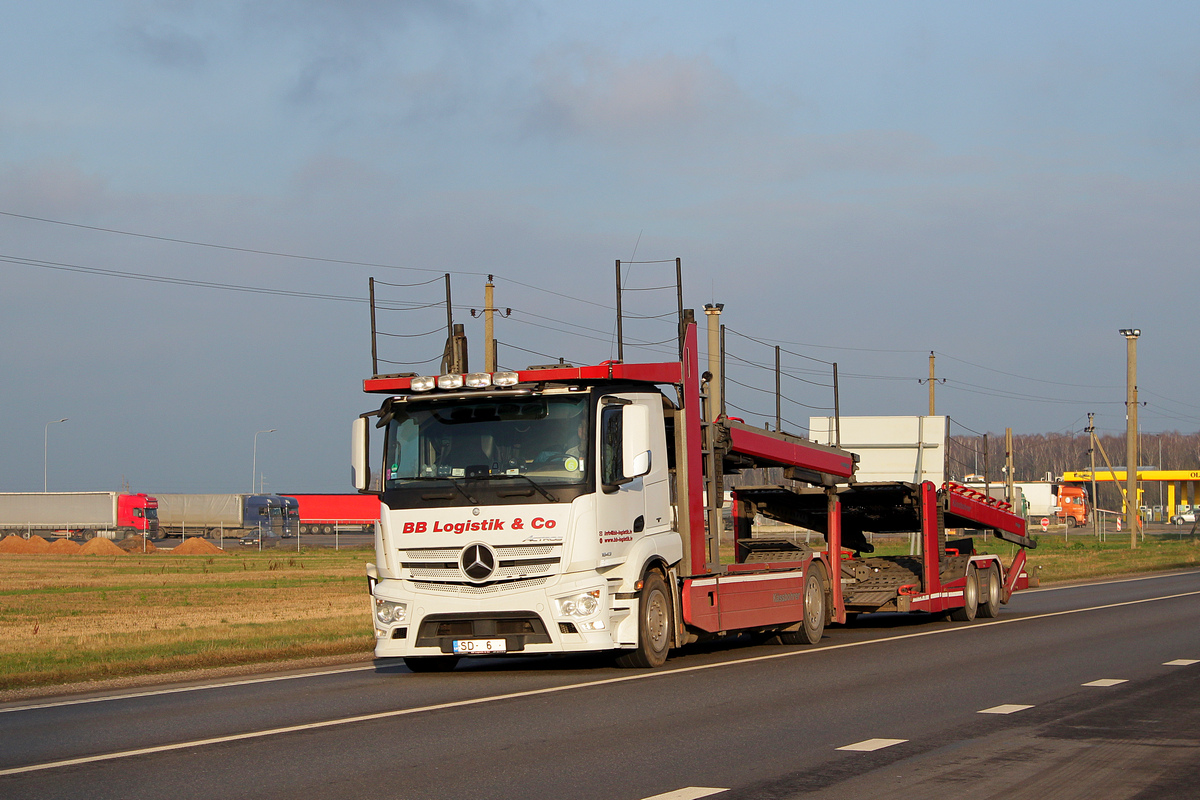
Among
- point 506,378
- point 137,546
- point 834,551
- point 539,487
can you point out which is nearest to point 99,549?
point 137,546

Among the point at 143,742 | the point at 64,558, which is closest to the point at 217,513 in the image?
the point at 64,558

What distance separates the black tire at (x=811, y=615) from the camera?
668 inches

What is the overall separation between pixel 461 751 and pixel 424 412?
217 inches

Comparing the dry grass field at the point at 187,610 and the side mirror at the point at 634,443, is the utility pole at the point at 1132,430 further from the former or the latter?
the side mirror at the point at 634,443

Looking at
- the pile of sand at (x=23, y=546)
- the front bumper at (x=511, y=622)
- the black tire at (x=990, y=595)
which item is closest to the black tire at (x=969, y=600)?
the black tire at (x=990, y=595)

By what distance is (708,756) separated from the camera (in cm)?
826

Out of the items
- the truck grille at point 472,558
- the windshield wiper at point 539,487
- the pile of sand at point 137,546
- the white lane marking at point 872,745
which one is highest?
the windshield wiper at point 539,487

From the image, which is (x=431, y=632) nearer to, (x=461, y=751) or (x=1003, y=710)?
(x=461, y=751)

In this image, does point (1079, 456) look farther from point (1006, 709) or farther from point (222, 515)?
point (1006, 709)

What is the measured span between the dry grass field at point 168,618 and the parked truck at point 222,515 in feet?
147

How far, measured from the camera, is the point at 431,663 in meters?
14.4

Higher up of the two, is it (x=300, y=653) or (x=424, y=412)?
(x=424, y=412)

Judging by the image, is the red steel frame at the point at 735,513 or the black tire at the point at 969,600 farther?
the black tire at the point at 969,600

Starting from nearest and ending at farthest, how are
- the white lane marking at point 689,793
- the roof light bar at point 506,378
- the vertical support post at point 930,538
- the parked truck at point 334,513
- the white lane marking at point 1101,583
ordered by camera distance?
the white lane marking at point 689,793, the roof light bar at point 506,378, the vertical support post at point 930,538, the white lane marking at point 1101,583, the parked truck at point 334,513
